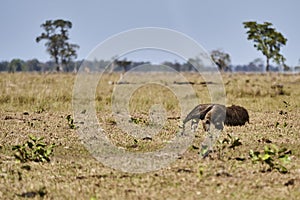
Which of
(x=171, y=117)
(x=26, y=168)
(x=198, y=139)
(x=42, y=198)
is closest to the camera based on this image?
(x=42, y=198)

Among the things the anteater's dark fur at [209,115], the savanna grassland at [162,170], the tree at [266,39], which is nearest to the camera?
the savanna grassland at [162,170]

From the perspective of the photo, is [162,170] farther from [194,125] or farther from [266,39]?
[266,39]

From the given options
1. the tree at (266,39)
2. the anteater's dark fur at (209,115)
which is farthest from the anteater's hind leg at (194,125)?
the tree at (266,39)

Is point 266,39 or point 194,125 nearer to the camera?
point 194,125

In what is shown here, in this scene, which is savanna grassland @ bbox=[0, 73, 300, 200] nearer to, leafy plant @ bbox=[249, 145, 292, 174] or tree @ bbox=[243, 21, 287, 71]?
leafy plant @ bbox=[249, 145, 292, 174]

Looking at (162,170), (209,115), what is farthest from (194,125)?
(162,170)

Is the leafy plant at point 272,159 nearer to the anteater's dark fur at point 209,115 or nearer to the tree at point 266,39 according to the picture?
the anteater's dark fur at point 209,115

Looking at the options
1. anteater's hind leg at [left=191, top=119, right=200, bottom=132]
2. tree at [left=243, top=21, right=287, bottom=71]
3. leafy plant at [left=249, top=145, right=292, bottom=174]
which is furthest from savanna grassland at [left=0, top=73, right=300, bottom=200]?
tree at [left=243, top=21, right=287, bottom=71]

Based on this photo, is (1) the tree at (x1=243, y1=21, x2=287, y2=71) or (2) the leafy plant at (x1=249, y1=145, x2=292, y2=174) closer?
(2) the leafy plant at (x1=249, y1=145, x2=292, y2=174)

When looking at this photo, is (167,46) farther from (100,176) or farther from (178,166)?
(100,176)

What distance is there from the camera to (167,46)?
6508 millimetres

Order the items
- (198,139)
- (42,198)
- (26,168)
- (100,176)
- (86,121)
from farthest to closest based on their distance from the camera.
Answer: (86,121), (198,139), (26,168), (100,176), (42,198)

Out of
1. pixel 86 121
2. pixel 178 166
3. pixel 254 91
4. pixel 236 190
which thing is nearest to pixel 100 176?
pixel 178 166

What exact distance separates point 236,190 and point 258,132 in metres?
3.34
